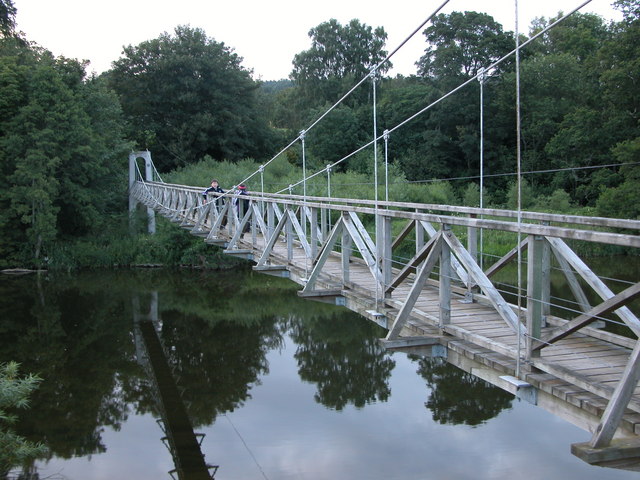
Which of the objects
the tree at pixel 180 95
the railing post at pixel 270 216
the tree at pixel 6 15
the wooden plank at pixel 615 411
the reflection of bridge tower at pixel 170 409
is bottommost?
the reflection of bridge tower at pixel 170 409

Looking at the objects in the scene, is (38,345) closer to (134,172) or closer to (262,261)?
(262,261)

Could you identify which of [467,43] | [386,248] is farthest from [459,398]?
[467,43]

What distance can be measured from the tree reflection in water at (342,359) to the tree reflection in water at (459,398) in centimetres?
57

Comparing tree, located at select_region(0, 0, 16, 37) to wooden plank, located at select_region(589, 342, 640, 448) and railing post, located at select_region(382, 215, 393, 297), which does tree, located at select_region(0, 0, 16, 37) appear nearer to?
railing post, located at select_region(382, 215, 393, 297)

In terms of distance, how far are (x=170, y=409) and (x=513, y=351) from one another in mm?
5752

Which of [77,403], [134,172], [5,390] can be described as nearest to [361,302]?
[5,390]

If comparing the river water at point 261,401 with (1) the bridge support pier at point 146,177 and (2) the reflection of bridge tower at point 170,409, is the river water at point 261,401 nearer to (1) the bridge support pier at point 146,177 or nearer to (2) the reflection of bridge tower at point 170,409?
(2) the reflection of bridge tower at point 170,409

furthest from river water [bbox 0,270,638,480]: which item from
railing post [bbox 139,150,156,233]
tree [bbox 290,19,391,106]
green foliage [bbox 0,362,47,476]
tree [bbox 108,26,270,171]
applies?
tree [bbox 290,19,391,106]

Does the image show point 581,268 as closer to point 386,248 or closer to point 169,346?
point 386,248

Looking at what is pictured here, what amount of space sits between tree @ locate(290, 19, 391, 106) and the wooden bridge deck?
22.0m

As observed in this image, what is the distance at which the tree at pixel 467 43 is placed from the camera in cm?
1989

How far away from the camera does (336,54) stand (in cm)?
2617

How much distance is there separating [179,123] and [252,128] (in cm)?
248

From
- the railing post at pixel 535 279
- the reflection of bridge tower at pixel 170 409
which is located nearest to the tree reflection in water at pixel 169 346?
the reflection of bridge tower at pixel 170 409
